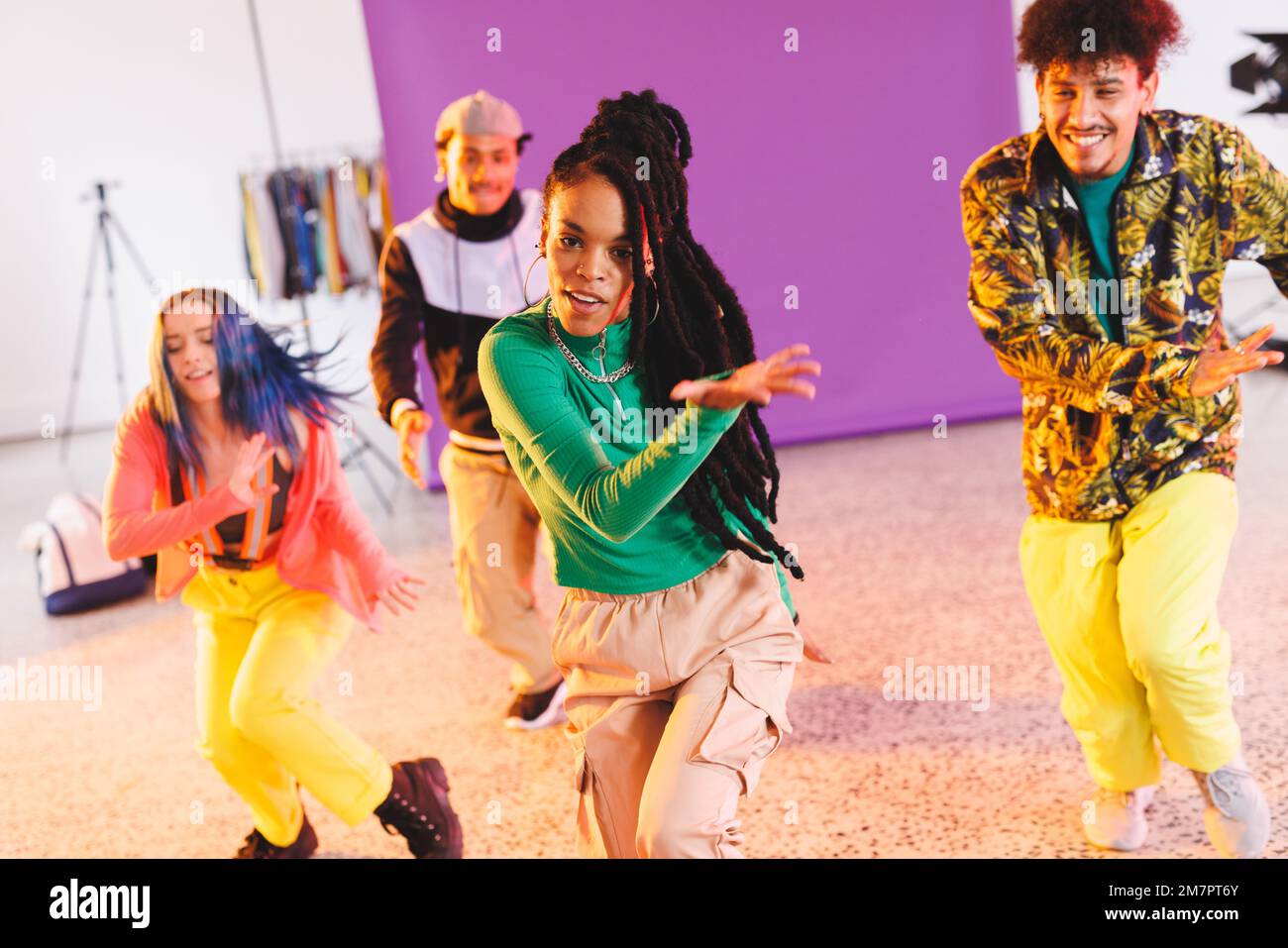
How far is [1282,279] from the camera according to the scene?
232 cm

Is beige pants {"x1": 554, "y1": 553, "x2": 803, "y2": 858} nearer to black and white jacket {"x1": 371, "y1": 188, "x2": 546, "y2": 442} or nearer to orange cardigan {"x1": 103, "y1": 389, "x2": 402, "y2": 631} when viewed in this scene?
orange cardigan {"x1": 103, "y1": 389, "x2": 402, "y2": 631}

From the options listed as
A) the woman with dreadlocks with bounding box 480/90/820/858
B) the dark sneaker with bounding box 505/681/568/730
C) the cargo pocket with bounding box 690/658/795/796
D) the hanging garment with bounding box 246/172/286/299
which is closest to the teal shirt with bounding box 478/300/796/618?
the woman with dreadlocks with bounding box 480/90/820/858

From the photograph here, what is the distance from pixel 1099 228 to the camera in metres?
2.27

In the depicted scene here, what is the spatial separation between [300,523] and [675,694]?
1042mm

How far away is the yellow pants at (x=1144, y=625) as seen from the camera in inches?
87.9

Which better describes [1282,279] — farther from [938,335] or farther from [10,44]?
[10,44]

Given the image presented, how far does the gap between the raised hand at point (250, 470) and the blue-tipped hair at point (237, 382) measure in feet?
0.19

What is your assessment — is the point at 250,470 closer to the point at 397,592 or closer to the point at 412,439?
the point at 397,592

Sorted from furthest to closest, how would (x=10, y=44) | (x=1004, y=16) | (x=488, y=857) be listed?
1. (x=10, y=44)
2. (x=1004, y=16)
3. (x=488, y=857)

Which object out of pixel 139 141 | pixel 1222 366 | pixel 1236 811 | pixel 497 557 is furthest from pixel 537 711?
pixel 139 141

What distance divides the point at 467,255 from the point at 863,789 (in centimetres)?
165

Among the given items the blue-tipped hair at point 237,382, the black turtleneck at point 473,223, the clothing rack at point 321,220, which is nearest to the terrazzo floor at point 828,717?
the blue-tipped hair at point 237,382

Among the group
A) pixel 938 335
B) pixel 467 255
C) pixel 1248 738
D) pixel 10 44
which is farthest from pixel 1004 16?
pixel 10 44

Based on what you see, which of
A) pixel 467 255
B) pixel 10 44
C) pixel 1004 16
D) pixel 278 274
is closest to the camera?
A: pixel 467 255
